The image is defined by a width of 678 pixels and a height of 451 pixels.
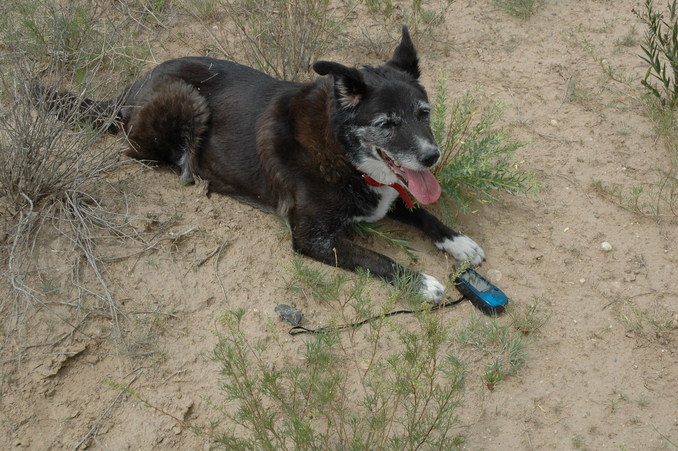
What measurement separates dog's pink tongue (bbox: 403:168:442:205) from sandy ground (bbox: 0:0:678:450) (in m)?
0.48

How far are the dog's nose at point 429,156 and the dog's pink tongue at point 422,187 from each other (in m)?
0.19

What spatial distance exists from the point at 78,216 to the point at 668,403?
3551mm

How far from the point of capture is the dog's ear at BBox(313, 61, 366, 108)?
376 cm

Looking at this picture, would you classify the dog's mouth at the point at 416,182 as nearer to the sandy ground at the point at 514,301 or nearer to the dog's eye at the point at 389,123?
the dog's eye at the point at 389,123

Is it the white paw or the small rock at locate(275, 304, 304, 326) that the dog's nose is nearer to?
the white paw

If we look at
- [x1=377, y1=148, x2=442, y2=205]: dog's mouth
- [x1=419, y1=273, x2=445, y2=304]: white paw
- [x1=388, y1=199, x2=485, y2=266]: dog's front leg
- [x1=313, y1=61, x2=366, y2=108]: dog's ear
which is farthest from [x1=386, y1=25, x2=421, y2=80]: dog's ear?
[x1=419, y1=273, x2=445, y2=304]: white paw

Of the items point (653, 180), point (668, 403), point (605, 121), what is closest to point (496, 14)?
point (605, 121)

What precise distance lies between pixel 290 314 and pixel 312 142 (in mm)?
1148

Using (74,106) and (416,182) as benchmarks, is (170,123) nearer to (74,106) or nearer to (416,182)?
(74,106)

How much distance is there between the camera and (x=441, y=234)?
434 centimetres

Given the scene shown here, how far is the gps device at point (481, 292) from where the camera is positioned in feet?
12.5

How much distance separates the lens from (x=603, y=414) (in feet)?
10.8

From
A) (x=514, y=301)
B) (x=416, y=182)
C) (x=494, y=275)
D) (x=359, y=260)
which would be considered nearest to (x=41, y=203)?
(x=359, y=260)

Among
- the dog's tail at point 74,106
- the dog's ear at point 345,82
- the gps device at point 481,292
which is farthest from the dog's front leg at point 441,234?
the dog's tail at point 74,106
